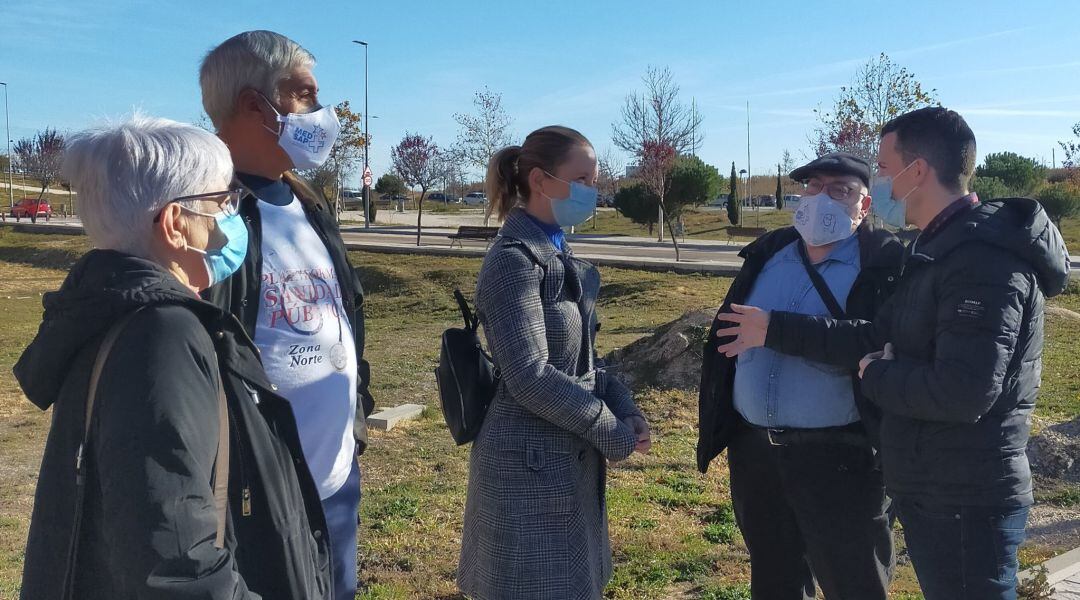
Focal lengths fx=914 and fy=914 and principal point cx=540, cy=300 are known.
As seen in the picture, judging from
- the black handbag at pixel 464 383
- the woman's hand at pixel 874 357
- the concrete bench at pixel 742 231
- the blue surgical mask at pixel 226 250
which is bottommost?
the black handbag at pixel 464 383

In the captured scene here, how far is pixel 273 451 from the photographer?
5.76 feet

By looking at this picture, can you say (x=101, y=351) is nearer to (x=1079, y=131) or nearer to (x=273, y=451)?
(x=273, y=451)

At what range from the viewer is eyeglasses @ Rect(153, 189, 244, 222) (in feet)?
5.63

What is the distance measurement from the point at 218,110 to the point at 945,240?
204 cm

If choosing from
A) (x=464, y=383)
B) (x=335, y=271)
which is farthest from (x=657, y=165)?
(x=335, y=271)

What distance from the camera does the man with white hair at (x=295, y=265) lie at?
7.69 ft

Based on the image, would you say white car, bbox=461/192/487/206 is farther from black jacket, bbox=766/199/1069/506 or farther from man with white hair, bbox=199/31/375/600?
black jacket, bbox=766/199/1069/506

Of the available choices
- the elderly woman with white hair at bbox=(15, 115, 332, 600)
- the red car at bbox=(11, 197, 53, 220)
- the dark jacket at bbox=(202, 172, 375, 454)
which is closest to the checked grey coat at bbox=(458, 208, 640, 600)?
the dark jacket at bbox=(202, 172, 375, 454)

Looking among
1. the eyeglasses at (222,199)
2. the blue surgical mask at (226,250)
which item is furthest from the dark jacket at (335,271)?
the eyeglasses at (222,199)

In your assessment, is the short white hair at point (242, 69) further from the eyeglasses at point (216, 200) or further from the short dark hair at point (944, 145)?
the short dark hair at point (944, 145)

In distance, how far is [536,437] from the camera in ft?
9.13

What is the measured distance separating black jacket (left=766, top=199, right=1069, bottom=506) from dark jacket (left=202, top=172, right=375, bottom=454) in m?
1.51

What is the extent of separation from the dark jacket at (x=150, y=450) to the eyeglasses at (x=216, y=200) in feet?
0.52

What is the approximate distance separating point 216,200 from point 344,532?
1.20 meters
